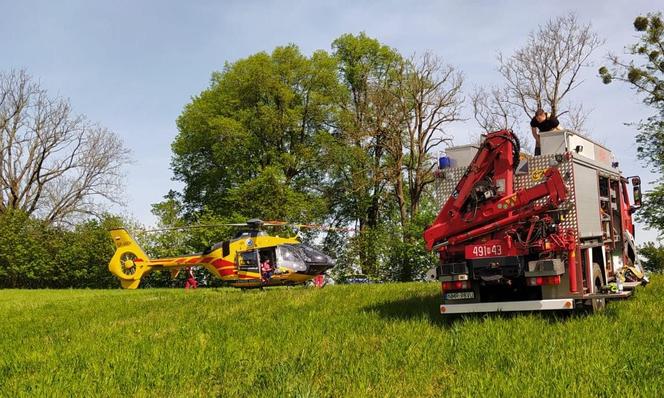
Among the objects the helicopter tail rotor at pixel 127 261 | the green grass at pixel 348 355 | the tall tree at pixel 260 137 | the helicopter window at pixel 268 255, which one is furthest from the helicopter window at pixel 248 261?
the tall tree at pixel 260 137

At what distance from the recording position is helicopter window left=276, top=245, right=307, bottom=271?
21031 mm

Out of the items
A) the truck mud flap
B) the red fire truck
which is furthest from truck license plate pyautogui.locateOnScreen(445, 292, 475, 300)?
the truck mud flap

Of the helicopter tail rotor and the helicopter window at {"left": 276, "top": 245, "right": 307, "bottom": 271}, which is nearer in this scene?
the helicopter window at {"left": 276, "top": 245, "right": 307, "bottom": 271}

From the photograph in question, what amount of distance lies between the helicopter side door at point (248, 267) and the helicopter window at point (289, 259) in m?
0.86

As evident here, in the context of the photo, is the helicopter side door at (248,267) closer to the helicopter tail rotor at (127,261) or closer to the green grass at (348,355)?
the helicopter tail rotor at (127,261)

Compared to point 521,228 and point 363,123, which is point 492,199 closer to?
point 521,228

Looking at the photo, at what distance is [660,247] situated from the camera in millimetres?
33188

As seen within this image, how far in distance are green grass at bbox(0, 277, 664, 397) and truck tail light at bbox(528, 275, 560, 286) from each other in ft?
1.69

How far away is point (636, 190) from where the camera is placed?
40.7 ft

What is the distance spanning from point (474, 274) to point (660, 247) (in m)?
29.4

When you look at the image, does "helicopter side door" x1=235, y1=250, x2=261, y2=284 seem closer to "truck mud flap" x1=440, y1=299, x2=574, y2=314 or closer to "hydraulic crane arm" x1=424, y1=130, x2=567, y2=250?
"hydraulic crane arm" x1=424, y1=130, x2=567, y2=250

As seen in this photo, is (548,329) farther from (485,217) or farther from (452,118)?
(452,118)

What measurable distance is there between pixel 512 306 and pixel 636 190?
546cm

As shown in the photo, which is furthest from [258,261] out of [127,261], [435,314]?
[435,314]
